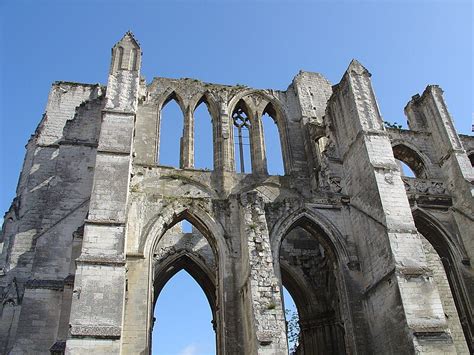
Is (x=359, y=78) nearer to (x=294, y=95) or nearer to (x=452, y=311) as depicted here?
(x=294, y=95)

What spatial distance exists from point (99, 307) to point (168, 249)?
17.6 ft

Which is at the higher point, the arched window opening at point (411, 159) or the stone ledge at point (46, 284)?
the arched window opening at point (411, 159)

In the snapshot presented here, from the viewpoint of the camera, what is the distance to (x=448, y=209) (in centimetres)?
1393

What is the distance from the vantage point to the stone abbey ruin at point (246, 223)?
9.41 meters

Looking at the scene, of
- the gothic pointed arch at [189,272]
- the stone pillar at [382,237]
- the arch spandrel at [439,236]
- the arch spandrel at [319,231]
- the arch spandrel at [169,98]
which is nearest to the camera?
the stone pillar at [382,237]

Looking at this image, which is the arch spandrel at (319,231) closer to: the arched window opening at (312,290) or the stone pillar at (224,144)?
the arched window opening at (312,290)

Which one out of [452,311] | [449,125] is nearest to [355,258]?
[452,311]

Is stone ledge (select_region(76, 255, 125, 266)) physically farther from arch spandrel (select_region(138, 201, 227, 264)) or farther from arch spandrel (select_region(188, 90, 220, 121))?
arch spandrel (select_region(188, 90, 220, 121))

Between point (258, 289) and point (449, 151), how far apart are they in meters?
8.70

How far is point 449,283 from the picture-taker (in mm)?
13180

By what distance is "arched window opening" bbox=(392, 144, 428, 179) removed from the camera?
15.8 metres

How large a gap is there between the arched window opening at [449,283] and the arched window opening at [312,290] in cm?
279

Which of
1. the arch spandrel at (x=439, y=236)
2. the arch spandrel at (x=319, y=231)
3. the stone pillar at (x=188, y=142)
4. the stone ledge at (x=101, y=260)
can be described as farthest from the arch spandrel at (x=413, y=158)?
the stone ledge at (x=101, y=260)

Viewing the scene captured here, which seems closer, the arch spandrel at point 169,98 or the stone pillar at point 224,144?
the stone pillar at point 224,144
